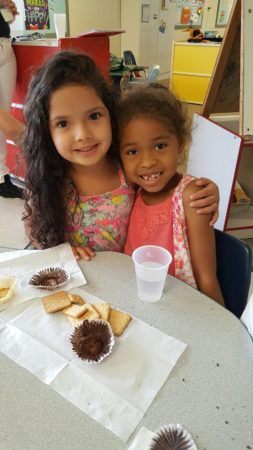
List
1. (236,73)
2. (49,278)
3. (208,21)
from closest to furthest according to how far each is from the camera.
Result: 1. (49,278)
2. (236,73)
3. (208,21)

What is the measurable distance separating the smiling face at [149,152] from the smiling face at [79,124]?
0.07m

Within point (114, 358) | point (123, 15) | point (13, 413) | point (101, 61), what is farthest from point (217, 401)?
point (123, 15)

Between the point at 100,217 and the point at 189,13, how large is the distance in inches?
261

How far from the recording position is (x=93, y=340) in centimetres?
61

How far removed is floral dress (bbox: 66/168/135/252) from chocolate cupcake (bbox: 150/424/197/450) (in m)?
0.65

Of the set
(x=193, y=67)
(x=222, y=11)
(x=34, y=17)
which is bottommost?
(x=193, y=67)

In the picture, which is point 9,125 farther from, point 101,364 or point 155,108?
point 101,364

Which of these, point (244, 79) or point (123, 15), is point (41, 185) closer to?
point (244, 79)

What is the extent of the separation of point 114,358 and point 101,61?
203 centimetres

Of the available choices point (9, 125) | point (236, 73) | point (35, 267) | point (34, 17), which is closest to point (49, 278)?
point (35, 267)

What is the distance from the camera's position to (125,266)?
2.74 feet

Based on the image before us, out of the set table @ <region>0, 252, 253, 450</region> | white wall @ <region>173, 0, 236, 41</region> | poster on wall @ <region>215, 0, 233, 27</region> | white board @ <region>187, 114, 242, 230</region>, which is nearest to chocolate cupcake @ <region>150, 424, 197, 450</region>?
table @ <region>0, 252, 253, 450</region>

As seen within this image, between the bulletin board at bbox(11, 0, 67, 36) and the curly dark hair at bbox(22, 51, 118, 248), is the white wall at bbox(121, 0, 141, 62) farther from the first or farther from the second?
the curly dark hair at bbox(22, 51, 118, 248)

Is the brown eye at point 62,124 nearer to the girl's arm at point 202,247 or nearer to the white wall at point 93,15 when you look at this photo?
the girl's arm at point 202,247
